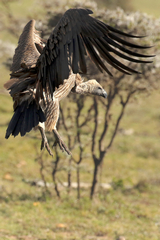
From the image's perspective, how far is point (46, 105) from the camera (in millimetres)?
3957

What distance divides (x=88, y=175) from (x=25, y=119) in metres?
7.41

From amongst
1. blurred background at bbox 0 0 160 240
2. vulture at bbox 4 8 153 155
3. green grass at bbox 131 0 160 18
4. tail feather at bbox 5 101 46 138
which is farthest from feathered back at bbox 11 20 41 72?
green grass at bbox 131 0 160 18

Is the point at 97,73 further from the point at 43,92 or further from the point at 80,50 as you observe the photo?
the point at 80,50

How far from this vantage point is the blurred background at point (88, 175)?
25.3ft

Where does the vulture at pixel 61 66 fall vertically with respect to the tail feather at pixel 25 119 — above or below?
above

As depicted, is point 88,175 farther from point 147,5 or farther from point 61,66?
point 147,5

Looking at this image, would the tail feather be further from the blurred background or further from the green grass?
the green grass

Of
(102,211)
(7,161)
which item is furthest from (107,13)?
(7,161)

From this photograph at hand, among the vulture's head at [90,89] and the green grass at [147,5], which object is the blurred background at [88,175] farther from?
the green grass at [147,5]

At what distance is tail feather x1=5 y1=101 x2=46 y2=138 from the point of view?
3502 millimetres

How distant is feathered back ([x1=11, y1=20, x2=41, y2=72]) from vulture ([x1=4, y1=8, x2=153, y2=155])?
4 centimetres

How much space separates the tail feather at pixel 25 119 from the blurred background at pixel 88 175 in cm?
400

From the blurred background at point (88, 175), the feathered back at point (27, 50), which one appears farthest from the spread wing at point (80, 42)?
the blurred background at point (88, 175)

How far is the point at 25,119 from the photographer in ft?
11.8
